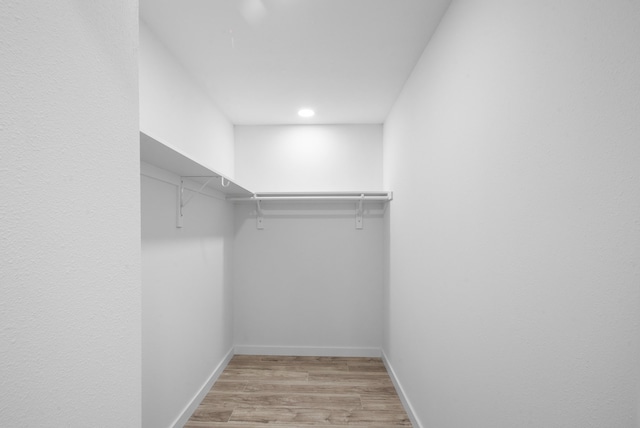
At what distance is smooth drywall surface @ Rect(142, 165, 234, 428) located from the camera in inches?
64.7

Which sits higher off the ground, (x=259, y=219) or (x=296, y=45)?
(x=296, y=45)

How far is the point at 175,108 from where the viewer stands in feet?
6.36

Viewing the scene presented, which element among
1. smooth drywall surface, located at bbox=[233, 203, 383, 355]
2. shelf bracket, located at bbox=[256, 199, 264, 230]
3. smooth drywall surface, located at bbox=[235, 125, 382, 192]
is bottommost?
smooth drywall surface, located at bbox=[233, 203, 383, 355]

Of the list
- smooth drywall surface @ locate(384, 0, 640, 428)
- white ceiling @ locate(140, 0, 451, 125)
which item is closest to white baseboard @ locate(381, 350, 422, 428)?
smooth drywall surface @ locate(384, 0, 640, 428)

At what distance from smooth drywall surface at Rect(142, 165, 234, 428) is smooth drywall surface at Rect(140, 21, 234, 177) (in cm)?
27

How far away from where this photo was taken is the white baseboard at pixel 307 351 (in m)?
3.14

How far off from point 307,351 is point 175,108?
8.14 feet

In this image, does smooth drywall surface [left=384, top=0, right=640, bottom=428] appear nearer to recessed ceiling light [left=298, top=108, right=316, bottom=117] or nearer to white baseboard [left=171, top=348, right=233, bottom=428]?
recessed ceiling light [left=298, top=108, right=316, bottom=117]

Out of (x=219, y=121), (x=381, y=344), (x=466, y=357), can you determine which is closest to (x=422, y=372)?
(x=466, y=357)

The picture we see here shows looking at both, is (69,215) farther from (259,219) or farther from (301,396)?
(259,219)

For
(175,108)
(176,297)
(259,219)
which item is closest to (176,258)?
(176,297)

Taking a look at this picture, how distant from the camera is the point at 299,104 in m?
2.68

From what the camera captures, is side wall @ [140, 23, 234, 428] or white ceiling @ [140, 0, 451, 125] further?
side wall @ [140, 23, 234, 428]

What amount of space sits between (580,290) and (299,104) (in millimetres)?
2355
